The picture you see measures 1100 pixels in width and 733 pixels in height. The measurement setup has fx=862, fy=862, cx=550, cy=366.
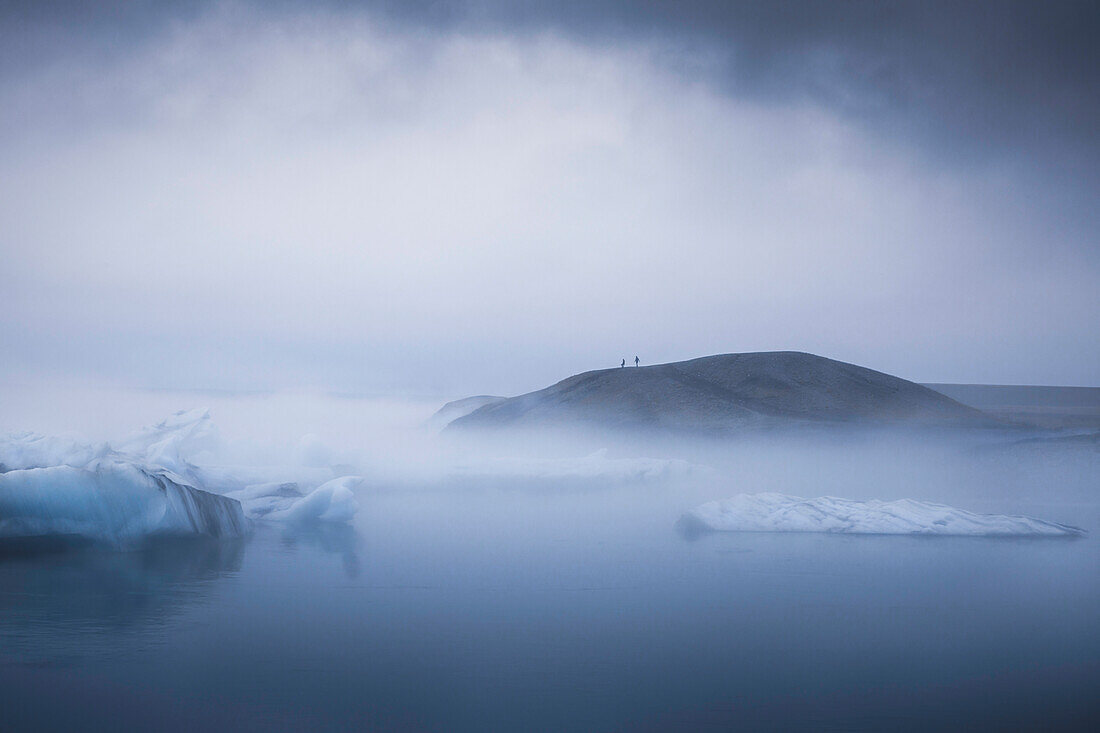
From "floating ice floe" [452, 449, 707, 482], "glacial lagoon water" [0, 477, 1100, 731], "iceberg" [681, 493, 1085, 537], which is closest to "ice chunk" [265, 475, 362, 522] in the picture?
"glacial lagoon water" [0, 477, 1100, 731]

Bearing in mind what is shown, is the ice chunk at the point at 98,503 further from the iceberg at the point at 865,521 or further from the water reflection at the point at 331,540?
the iceberg at the point at 865,521

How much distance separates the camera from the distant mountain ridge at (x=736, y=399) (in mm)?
40469

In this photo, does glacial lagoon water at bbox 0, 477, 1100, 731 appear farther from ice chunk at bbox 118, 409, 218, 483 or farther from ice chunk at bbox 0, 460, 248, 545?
ice chunk at bbox 118, 409, 218, 483

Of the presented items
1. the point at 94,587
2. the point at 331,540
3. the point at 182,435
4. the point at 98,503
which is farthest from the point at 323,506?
the point at 94,587

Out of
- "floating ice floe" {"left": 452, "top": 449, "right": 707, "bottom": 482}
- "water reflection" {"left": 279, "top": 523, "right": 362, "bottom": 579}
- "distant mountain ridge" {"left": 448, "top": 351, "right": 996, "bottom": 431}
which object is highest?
"distant mountain ridge" {"left": 448, "top": 351, "right": 996, "bottom": 431}

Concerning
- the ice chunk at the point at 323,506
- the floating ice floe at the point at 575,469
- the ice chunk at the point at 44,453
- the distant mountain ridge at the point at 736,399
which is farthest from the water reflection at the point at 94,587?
the distant mountain ridge at the point at 736,399

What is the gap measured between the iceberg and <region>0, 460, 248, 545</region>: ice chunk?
9.28 meters

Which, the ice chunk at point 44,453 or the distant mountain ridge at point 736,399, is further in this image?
the distant mountain ridge at point 736,399

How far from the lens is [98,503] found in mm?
12023

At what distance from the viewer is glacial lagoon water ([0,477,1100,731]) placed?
6281 mm

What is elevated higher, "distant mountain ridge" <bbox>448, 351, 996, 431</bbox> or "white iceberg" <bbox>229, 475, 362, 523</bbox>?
"distant mountain ridge" <bbox>448, 351, 996, 431</bbox>

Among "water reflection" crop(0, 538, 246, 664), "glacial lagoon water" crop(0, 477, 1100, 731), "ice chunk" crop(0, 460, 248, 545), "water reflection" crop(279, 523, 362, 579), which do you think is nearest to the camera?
"glacial lagoon water" crop(0, 477, 1100, 731)

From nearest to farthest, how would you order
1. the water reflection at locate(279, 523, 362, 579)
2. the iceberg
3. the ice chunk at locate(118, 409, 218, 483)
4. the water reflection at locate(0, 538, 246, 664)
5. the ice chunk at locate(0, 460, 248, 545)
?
1. the water reflection at locate(0, 538, 246, 664)
2. the ice chunk at locate(0, 460, 248, 545)
3. the water reflection at locate(279, 523, 362, 579)
4. the iceberg
5. the ice chunk at locate(118, 409, 218, 483)

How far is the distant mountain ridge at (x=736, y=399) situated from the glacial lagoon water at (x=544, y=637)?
25.9m
